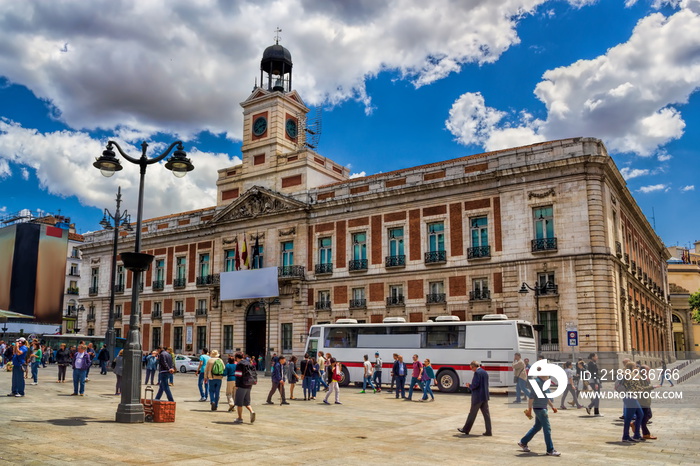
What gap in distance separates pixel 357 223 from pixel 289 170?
7.70 m

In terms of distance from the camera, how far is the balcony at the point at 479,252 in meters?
36.9

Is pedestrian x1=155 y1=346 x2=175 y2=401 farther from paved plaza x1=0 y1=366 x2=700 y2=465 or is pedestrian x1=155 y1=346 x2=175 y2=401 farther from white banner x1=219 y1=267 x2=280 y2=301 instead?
white banner x1=219 y1=267 x2=280 y2=301

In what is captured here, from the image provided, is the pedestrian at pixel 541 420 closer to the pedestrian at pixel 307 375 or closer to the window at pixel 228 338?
the pedestrian at pixel 307 375

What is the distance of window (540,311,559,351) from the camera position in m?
34.0

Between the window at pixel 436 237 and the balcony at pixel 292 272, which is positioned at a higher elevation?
the window at pixel 436 237

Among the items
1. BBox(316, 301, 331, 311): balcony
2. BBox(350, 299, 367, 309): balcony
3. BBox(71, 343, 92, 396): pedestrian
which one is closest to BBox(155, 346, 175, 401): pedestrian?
BBox(71, 343, 92, 396): pedestrian

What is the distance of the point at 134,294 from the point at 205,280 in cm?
3576

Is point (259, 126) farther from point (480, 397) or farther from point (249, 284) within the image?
point (480, 397)

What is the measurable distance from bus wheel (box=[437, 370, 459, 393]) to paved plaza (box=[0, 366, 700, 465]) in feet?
24.5

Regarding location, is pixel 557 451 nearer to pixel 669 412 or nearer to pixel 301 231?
pixel 669 412

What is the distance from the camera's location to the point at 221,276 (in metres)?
47.9

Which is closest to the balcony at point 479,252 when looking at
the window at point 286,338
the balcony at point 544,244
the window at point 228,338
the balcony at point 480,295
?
the balcony at point 480,295

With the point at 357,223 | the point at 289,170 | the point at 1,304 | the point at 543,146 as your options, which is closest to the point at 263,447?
the point at 543,146

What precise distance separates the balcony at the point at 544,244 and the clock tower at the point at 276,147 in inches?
690
